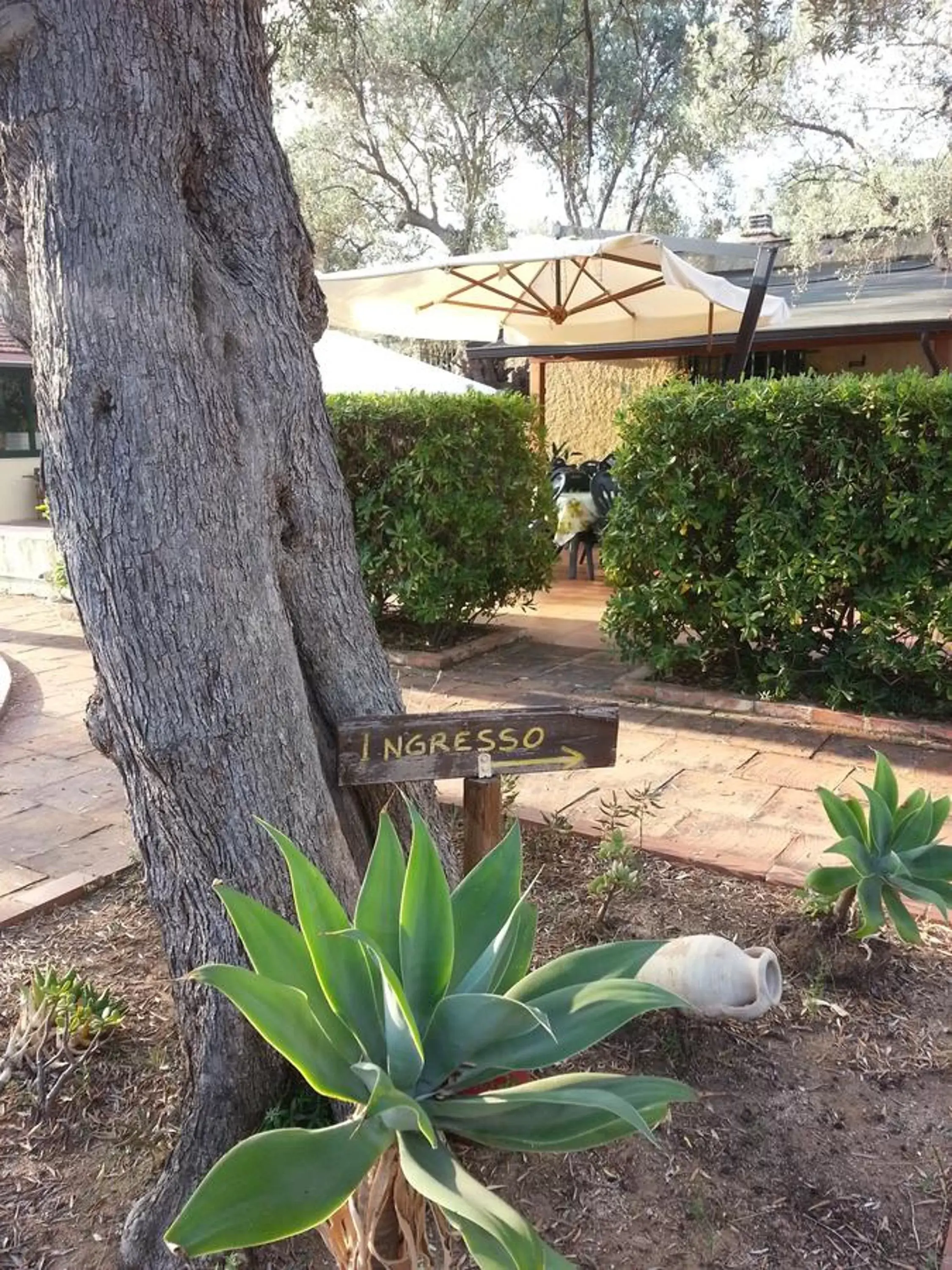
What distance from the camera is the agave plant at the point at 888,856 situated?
8.42 ft

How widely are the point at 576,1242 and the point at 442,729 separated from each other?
1.15m

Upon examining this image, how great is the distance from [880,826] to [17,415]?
20331 millimetres

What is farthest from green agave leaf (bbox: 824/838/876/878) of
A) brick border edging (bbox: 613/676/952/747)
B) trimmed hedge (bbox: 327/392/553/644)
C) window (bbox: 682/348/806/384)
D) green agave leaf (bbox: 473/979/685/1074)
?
window (bbox: 682/348/806/384)

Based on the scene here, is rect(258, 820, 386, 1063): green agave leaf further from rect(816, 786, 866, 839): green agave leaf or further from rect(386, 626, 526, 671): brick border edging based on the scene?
rect(386, 626, 526, 671): brick border edging

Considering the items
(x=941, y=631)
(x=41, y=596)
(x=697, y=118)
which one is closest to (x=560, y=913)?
(x=941, y=631)

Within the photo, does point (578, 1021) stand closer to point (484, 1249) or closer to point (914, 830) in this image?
point (484, 1249)

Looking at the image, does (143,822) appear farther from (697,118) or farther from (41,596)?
(697,118)

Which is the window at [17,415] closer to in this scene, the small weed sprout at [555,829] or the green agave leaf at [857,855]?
the small weed sprout at [555,829]

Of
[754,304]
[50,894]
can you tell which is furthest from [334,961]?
[754,304]

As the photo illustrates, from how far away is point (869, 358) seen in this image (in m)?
11.6

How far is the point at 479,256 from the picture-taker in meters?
7.57

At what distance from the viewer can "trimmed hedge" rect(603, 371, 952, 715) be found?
494 centimetres

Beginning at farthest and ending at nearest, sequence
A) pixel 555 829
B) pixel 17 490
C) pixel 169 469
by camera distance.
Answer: pixel 17 490, pixel 555 829, pixel 169 469

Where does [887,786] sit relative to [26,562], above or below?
above
